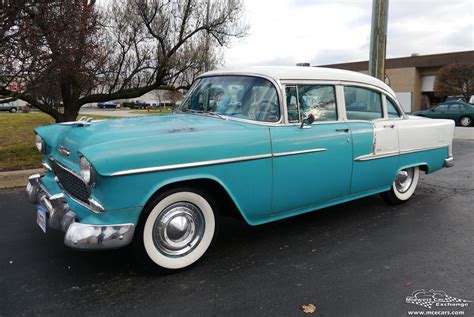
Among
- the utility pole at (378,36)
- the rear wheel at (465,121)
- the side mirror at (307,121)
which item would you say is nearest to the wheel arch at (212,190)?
the side mirror at (307,121)

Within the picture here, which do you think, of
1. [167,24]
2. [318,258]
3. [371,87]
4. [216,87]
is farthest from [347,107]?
[167,24]

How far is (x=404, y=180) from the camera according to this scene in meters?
5.27

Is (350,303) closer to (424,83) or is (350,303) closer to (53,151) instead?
(53,151)

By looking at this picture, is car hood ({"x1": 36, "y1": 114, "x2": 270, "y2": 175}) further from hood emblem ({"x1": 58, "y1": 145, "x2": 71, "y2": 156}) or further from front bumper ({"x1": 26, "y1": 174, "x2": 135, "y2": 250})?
front bumper ({"x1": 26, "y1": 174, "x2": 135, "y2": 250})

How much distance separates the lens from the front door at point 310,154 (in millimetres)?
3631

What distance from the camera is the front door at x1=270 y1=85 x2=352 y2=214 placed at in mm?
3631

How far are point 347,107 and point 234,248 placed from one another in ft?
6.37

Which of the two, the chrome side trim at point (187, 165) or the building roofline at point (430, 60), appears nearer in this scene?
the chrome side trim at point (187, 165)

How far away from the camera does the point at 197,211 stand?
10.9ft

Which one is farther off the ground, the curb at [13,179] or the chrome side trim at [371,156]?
the chrome side trim at [371,156]

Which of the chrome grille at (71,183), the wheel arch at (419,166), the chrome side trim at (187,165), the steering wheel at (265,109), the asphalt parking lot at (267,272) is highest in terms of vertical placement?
the steering wheel at (265,109)

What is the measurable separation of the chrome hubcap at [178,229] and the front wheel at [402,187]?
2.84 meters

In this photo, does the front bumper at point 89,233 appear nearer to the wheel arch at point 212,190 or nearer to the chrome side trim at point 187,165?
the wheel arch at point 212,190

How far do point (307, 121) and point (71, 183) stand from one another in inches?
83.9
